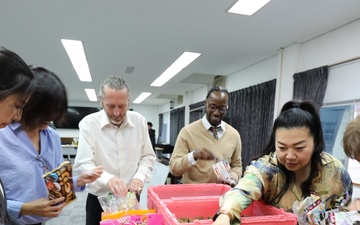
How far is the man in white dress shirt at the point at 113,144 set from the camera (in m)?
1.32

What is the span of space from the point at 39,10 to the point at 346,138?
304 centimetres

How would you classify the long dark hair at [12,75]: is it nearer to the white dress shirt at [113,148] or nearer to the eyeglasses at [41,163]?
the eyeglasses at [41,163]

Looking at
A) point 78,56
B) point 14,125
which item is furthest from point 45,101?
point 78,56

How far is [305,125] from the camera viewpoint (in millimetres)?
899

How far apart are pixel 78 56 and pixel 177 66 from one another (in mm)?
1879

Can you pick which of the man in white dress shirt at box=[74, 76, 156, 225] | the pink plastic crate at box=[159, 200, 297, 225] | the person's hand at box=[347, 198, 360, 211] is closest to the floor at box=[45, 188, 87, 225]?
the man in white dress shirt at box=[74, 76, 156, 225]

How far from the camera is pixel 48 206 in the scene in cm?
82

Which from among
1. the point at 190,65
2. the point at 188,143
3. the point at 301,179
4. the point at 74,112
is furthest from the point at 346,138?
the point at 74,112

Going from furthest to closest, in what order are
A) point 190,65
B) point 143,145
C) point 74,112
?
point 74,112 → point 190,65 → point 143,145

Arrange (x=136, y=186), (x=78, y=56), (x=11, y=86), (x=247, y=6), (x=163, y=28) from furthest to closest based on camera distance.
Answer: (x=78, y=56)
(x=163, y=28)
(x=247, y=6)
(x=136, y=186)
(x=11, y=86)

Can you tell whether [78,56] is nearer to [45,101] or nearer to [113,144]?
[113,144]

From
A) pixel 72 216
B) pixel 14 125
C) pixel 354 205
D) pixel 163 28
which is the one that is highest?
pixel 163 28

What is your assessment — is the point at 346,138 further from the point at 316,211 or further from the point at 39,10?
the point at 39,10

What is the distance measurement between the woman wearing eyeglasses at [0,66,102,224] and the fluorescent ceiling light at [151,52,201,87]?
11.0 feet
